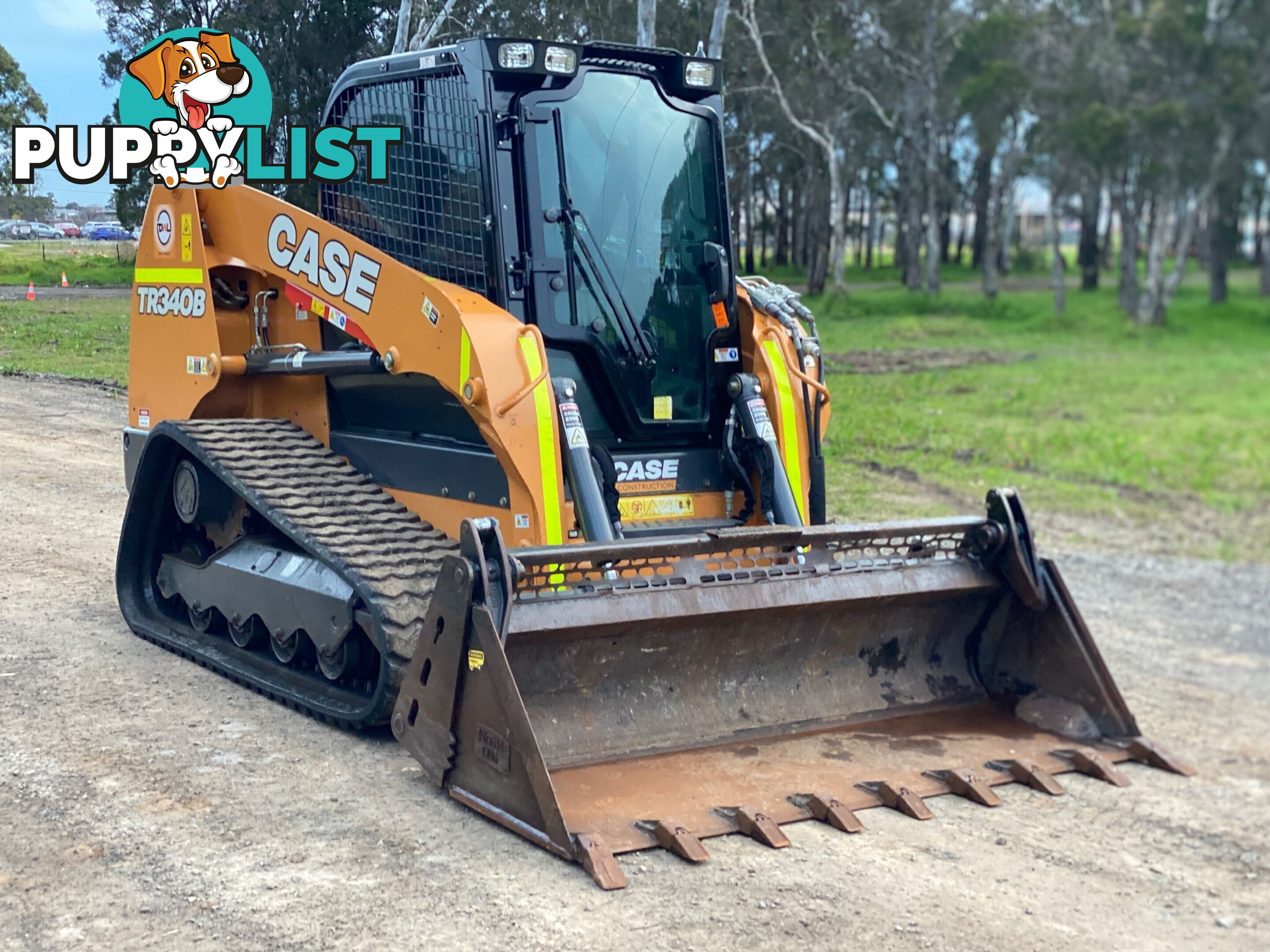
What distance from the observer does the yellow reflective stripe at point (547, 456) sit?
484 centimetres

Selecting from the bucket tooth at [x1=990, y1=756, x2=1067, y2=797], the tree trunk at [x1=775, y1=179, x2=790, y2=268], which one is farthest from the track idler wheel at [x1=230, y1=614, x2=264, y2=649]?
the tree trunk at [x1=775, y1=179, x2=790, y2=268]

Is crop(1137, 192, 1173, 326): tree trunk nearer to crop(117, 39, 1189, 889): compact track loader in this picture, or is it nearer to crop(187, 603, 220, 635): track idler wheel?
crop(117, 39, 1189, 889): compact track loader

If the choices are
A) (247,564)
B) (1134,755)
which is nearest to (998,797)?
(1134,755)

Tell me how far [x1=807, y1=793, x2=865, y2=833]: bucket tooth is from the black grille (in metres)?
2.22

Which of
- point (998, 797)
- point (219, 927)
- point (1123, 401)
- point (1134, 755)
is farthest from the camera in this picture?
point (1123, 401)

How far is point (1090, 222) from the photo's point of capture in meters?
27.0

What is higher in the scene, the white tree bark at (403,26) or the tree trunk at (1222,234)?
the white tree bark at (403,26)

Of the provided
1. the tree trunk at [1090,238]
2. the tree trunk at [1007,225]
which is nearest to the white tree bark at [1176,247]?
the tree trunk at [1090,238]

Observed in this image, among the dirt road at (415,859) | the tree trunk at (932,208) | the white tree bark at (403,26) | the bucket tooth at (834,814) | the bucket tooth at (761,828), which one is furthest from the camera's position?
the tree trunk at (932,208)

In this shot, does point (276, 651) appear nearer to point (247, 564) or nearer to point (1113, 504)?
point (247, 564)

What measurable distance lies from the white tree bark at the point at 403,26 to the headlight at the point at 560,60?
246 centimetres

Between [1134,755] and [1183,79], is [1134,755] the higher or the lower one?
the lower one

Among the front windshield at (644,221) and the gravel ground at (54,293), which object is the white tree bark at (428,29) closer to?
the gravel ground at (54,293)

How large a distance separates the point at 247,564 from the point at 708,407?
6.44 feet
